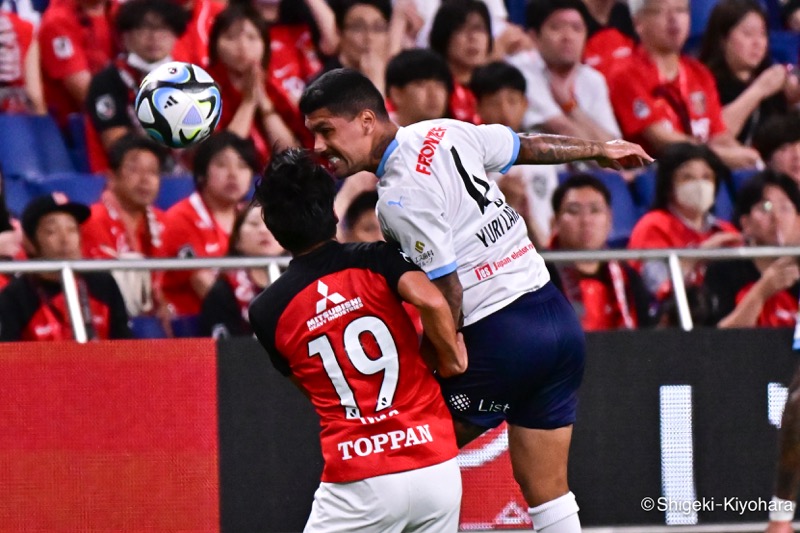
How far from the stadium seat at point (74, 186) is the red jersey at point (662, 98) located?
11.9ft

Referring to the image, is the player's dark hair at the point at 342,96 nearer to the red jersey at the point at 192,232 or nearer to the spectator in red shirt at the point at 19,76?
the red jersey at the point at 192,232

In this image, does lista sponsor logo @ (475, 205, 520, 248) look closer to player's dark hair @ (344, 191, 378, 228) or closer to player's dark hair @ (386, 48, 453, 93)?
player's dark hair @ (344, 191, 378, 228)

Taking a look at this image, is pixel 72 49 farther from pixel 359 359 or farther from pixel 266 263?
pixel 359 359

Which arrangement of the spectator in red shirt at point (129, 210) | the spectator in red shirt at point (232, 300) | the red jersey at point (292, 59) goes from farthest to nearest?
1. the red jersey at point (292, 59)
2. the spectator in red shirt at point (129, 210)
3. the spectator in red shirt at point (232, 300)

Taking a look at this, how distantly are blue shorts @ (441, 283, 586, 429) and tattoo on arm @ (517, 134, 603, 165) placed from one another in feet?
1.61

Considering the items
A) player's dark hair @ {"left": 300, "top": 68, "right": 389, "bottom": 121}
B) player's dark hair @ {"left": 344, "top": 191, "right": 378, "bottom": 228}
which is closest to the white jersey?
player's dark hair @ {"left": 300, "top": 68, "right": 389, "bottom": 121}

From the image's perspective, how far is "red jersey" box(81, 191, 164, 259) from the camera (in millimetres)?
7508

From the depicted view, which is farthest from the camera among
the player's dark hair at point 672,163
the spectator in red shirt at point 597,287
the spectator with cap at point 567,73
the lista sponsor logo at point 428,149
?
the spectator with cap at point 567,73

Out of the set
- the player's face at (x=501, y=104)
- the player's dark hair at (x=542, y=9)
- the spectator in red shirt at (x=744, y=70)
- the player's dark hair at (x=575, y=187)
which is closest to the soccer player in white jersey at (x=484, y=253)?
the player's dark hair at (x=575, y=187)

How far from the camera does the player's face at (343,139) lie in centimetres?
463

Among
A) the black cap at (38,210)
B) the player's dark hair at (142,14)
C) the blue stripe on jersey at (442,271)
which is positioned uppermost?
the player's dark hair at (142,14)

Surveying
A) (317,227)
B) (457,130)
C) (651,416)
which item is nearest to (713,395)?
(651,416)

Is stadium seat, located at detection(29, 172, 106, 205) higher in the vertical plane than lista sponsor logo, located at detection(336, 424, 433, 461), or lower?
higher

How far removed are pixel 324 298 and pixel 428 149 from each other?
0.73 m
